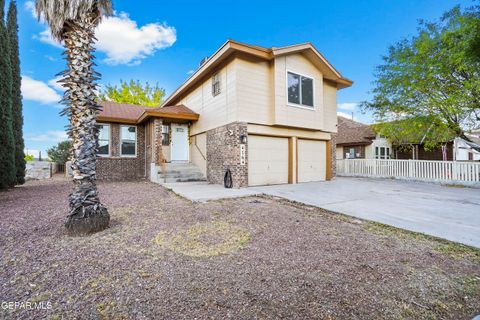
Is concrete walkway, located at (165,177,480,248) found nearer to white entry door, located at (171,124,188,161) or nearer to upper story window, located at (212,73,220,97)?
upper story window, located at (212,73,220,97)

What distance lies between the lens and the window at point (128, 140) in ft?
42.7

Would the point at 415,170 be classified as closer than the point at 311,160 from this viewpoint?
No

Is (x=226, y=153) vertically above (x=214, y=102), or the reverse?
(x=214, y=102)

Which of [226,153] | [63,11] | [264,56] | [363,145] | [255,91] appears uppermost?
[264,56]

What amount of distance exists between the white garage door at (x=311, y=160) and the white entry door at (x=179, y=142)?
6105 mm

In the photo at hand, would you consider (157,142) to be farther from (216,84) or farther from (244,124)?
(244,124)

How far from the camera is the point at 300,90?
10.2m

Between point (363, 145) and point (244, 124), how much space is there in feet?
44.2

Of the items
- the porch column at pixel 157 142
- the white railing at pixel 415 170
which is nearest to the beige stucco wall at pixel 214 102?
the porch column at pixel 157 142

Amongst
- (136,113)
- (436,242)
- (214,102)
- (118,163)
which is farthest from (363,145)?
(118,163)

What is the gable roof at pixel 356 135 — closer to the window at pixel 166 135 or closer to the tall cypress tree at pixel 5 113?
the window at pixel 166 135

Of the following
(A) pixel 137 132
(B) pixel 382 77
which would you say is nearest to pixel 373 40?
(B) pixel 382 77

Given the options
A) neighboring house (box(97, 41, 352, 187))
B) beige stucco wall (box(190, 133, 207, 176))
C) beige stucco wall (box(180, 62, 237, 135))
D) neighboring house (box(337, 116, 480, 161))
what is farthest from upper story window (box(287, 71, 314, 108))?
neighboring house (box(337, 116, 480, 161))

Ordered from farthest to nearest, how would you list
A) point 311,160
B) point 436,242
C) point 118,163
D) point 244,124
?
point 118,163
point 311,160
point 244,124
point 436,242
